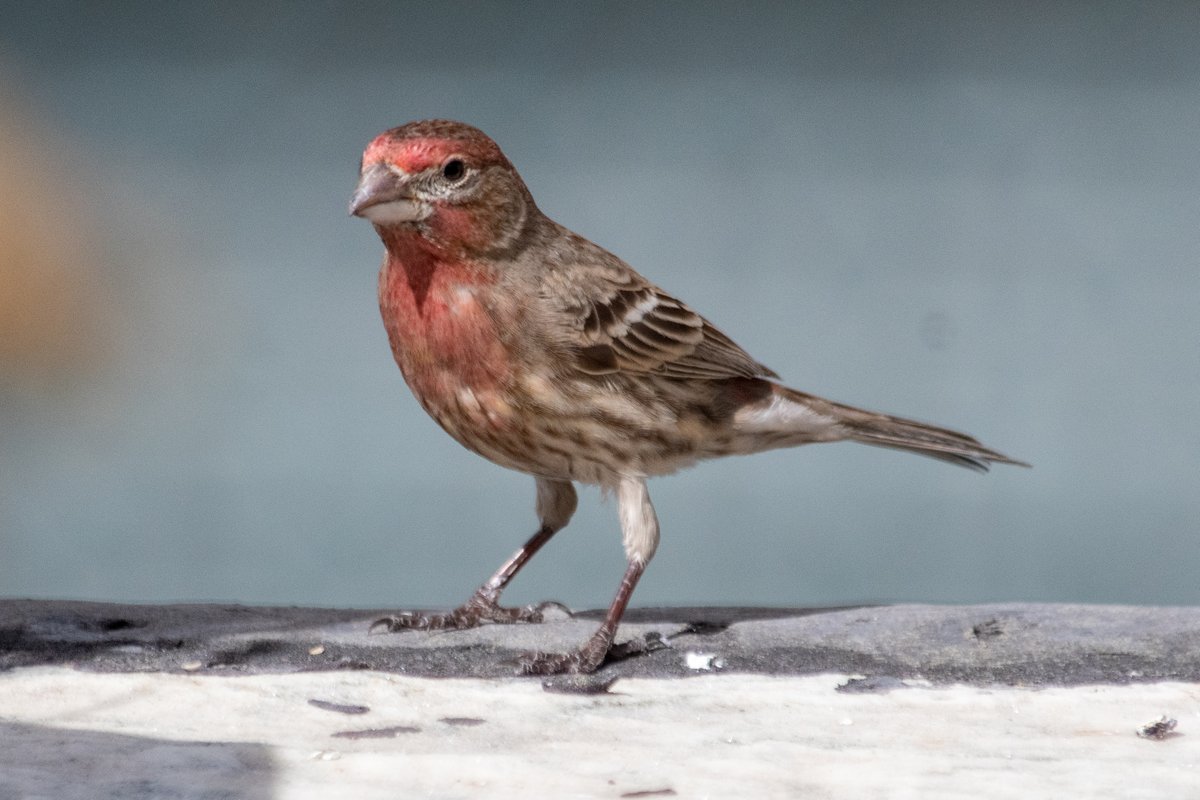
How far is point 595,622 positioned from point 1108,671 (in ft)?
3.94

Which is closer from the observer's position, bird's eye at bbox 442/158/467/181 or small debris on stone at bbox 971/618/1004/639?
bird's eye at bbox 442/158/467/181

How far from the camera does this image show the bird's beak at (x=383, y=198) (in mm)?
3123

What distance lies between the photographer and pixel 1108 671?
3.25 metres

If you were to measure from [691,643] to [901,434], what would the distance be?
0.98 metres

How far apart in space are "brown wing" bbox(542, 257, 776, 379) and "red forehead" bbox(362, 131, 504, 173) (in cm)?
40

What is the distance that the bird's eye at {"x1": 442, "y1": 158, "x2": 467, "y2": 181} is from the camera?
10.8 feet

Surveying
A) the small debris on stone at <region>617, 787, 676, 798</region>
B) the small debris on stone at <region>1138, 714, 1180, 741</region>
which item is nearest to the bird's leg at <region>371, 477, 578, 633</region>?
the small debris on stone at <region>617, 787, 676, 798</region>

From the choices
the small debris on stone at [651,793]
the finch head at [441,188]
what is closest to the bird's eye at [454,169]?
the finch head at [441,188]

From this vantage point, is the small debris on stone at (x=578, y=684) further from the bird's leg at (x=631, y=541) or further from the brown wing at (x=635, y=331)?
the brown wing at (x=635, y=331)

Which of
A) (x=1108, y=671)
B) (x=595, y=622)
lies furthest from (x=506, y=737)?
(x=1108, y=671)

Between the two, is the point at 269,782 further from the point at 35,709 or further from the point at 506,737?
the point at 35,709

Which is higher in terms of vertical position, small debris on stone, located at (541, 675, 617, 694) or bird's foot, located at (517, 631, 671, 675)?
bird's foot, located at (517, 631, 671, 675)

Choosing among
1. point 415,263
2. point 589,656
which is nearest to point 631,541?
point 589,656

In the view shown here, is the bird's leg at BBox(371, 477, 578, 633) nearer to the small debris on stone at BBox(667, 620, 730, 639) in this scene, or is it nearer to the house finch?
the house finch
